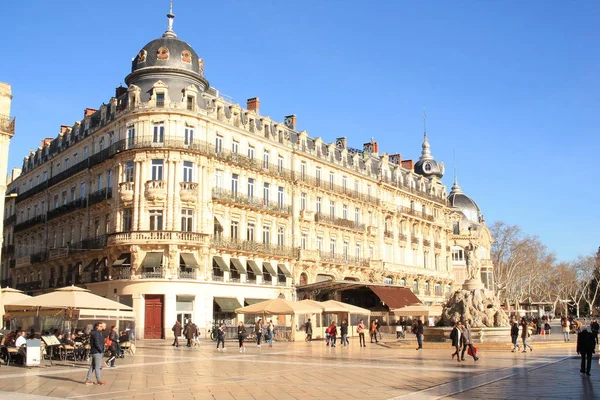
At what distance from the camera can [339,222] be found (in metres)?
52.5

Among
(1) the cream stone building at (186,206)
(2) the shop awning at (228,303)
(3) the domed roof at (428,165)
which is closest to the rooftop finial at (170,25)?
(1) the cream stone building at (186,206)

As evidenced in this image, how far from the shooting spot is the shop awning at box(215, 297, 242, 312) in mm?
40688

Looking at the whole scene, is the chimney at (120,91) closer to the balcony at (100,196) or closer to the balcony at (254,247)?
the balcony at (100,196)

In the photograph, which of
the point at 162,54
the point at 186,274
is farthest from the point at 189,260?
the point at 162,54

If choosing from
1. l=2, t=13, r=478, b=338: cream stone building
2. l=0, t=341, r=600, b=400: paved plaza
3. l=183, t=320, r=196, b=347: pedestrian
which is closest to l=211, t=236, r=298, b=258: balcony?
l=2, t=13, r=478, b=338: cream stone building

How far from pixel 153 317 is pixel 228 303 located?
508 centimetres

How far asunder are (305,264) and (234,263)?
7620 mm

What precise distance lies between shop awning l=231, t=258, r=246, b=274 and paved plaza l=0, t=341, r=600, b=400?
18448 millimetres

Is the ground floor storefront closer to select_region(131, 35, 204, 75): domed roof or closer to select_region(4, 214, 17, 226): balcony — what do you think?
select_region(131, 35, 204, 75): domed roof

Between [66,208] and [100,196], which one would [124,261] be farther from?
[66,208]

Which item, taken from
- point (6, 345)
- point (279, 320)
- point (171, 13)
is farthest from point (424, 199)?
point (6, 345)

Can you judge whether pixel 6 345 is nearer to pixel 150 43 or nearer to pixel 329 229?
pixel 150 43

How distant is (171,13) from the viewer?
1777 inches

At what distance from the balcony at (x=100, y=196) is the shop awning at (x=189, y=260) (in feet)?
23.2
